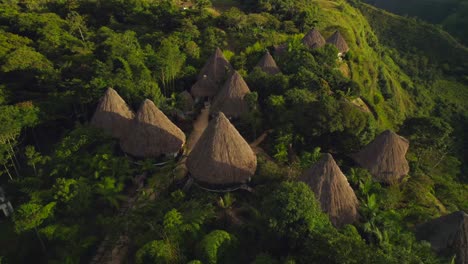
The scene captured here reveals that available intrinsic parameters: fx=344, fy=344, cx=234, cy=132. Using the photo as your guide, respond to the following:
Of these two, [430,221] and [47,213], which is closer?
[430,221]

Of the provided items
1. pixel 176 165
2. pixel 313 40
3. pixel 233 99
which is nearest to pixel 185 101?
pixel 233 99

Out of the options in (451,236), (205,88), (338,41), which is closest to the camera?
(451,236)

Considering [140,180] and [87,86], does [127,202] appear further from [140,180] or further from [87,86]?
[87,86]

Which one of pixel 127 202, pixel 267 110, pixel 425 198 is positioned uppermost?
pixel 267 110

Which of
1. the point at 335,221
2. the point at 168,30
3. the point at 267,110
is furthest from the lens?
the point at 168,30

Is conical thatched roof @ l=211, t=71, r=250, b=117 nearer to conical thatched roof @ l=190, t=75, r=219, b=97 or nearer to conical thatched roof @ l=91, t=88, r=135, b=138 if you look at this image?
conical thatched roof @ l=190, t=75, r=219, b=97

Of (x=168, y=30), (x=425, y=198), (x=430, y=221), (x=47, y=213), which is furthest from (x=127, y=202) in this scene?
(x=168, y=30)

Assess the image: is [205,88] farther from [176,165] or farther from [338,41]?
[338,41]

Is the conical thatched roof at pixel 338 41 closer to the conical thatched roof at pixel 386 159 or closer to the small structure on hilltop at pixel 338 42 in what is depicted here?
the small structure on hilltop at pixel 338 42
